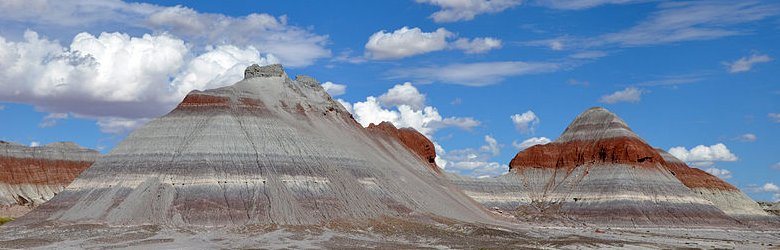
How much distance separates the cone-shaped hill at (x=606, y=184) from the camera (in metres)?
134

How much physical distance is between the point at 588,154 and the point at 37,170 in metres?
98.8

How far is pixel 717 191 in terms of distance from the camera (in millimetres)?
161625

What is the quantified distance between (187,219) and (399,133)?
2568 inches

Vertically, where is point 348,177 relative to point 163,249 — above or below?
above

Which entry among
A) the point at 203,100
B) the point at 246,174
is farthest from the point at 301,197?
the point at 203,100

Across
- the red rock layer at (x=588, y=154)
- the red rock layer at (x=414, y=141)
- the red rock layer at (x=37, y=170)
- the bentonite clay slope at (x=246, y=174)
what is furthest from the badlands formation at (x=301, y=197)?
the red rock layer at (x=37, y=170)

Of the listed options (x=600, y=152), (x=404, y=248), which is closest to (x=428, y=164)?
(x=600, y=152)

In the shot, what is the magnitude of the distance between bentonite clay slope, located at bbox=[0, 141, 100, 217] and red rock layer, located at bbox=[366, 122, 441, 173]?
196 feet

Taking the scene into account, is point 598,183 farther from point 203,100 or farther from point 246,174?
point 203,100

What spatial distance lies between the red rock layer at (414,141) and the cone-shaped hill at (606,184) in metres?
6.37

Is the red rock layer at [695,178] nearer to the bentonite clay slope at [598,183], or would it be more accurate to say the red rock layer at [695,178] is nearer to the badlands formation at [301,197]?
the bentonite clay slope at [598,183]

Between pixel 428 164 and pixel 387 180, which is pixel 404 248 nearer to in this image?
pixel 387 180

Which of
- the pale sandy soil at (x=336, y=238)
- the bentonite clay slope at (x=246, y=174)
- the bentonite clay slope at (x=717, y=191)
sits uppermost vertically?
the bentonite clay slope at (x=717, y=191)

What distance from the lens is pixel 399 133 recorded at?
5969 inches
